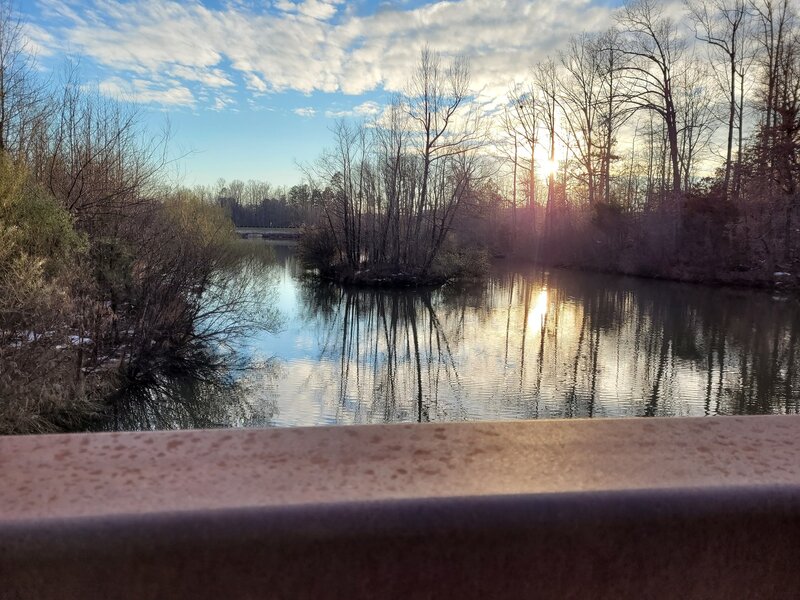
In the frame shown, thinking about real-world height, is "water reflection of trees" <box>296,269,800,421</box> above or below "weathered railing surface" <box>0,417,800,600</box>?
below

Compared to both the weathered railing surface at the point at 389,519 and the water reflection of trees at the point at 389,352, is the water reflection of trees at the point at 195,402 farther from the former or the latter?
the weathered railing surface at the point at 389,519

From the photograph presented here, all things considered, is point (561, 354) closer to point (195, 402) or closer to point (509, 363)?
point (509, 363)

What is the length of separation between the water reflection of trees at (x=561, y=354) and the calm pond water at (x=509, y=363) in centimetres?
5

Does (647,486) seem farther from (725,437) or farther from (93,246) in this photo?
(93,246)

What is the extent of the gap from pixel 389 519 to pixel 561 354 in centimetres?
1515

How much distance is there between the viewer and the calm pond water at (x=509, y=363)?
10992mm

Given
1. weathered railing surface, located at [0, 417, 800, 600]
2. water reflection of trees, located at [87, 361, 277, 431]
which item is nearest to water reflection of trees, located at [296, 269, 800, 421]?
water reflection of trees, located at [87, 361, 277, 431]

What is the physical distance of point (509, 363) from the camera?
1441cm

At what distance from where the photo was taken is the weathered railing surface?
3.18 feet

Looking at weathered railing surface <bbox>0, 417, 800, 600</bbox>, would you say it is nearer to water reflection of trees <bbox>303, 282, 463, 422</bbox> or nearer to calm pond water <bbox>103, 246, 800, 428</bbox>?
calm pond water <bbox>103, 246, 800, 428</bbox>

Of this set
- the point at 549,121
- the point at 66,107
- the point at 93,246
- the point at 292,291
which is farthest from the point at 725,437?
the point at 549,121

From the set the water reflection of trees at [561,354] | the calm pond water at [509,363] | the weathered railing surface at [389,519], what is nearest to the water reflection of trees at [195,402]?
the calm pond water at [509,363]

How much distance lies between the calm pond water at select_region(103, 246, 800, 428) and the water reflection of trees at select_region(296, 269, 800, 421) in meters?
0.05

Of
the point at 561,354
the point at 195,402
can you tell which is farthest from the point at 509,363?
the point at 195,402
